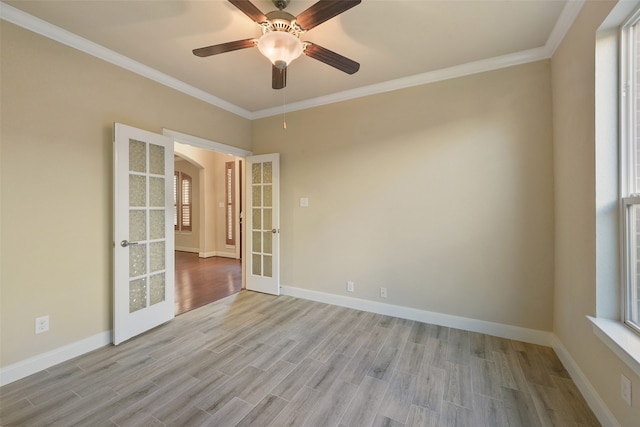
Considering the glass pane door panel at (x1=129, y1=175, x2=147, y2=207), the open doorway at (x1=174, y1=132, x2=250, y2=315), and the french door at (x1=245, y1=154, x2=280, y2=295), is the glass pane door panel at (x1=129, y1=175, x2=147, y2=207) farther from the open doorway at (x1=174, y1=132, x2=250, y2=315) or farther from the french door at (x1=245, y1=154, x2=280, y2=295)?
the open doorway at (x1=174, y1=132, x2=250, y2=315)

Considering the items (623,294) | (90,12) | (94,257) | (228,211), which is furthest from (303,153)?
(228,211)

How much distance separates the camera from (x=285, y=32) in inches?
67.4

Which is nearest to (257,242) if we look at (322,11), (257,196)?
(257,196)

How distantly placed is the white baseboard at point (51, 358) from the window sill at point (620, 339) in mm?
3823

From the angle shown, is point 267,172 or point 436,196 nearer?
point 436,196

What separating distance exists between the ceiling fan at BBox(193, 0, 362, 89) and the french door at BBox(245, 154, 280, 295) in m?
1.96

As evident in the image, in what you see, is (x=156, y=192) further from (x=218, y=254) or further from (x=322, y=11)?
(x=218, y=254)

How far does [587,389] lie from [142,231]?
395cm

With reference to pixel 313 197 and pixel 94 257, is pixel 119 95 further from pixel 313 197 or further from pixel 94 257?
pixel 313 197

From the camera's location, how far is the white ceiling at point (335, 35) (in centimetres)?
188

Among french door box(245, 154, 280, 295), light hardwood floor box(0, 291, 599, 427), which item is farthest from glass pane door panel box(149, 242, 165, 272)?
french door box(245, 154, 280, 295)

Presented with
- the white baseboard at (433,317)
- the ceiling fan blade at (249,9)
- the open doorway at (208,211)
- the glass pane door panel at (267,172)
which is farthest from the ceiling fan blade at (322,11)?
the open doorway at (208,211)

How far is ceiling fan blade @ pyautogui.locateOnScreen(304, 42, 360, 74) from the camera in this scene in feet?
6.03

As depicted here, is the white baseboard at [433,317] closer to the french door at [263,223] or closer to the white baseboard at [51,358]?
the french door at [263,223]
